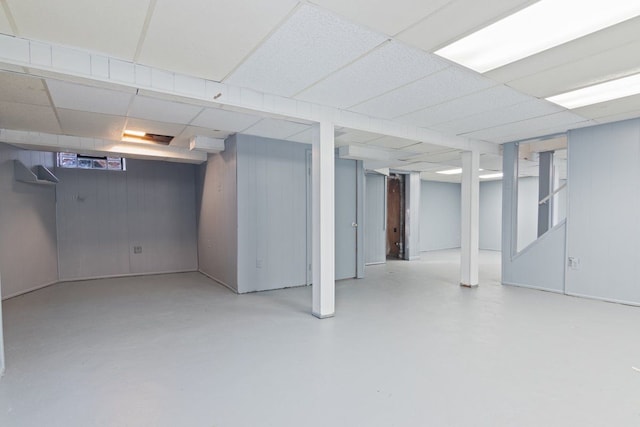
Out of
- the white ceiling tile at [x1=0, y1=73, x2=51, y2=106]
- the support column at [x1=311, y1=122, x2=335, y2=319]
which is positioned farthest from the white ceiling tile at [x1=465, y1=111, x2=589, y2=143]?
the white ceiling tile at [x1=0, y1=73, x2=51, y2=106]

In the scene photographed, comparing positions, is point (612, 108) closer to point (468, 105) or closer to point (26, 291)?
point (468, 105)

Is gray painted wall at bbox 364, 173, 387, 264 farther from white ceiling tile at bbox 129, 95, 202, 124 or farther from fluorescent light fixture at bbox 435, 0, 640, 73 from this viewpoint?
fluorescent light fixture at bbox 435, 0, 640, 73

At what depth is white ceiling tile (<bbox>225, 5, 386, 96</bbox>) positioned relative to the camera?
2.11 m

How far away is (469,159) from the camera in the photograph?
216 inches

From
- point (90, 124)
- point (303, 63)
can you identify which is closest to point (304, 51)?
point (303, 63)

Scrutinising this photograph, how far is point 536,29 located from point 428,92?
44.2 inches

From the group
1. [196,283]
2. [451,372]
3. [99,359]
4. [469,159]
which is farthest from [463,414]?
[196,283]

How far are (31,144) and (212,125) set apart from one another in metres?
2.73

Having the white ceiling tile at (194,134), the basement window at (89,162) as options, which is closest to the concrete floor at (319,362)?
the white ceiling tile at (194,134)

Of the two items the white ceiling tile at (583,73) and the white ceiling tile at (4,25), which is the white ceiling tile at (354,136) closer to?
the white ceiling tile at (583,73)

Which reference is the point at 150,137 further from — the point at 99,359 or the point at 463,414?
the point at 463,414

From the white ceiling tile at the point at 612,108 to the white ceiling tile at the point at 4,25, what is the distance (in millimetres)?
5306

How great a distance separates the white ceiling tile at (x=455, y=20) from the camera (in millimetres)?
1902

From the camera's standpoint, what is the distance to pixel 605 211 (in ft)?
15.0
